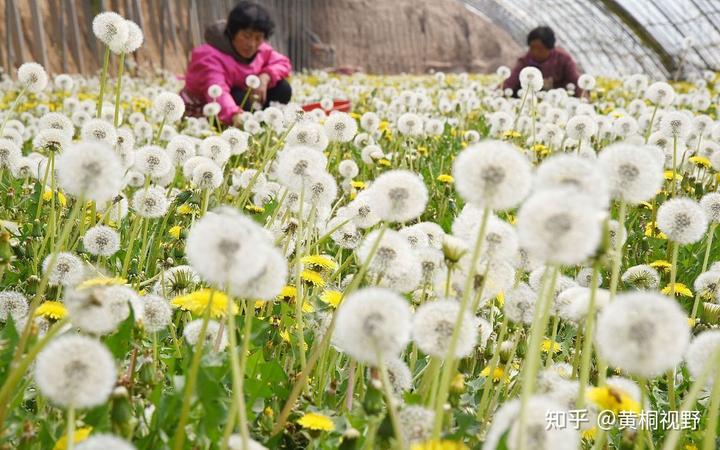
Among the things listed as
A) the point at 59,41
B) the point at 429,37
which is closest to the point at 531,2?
the point at 429,37

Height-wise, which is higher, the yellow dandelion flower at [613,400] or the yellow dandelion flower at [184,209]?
the yellow dandelion flower at [184,209]

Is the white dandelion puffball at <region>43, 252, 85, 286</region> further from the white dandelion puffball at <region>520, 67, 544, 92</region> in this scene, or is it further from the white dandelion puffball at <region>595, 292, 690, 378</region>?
the white dandelion puffball at <region>520, 67, 544, 92</region>

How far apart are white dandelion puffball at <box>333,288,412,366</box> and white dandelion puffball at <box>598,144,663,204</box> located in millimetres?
349

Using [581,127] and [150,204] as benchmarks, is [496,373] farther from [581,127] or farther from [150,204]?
[581,127]

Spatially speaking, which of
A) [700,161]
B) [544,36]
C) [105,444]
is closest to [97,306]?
[105,444]

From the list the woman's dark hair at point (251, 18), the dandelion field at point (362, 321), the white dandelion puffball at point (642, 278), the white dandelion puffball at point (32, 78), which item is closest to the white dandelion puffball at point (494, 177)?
the dandelion field at point (362, 321)

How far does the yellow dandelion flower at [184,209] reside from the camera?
257 cm

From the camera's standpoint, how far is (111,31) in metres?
2.02

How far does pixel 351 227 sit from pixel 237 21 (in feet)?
15.0

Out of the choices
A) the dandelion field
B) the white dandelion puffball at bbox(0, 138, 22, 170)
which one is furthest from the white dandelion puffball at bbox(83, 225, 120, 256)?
the white dandelion puffball at bbox(0, 138, 22, 170)

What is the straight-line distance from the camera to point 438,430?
845 mm

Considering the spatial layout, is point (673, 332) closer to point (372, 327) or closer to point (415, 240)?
point (372, 327)

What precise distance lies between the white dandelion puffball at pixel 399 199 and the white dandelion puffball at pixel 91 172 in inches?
14.7

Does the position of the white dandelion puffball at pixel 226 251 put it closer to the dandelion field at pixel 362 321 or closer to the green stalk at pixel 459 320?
the dandelion field at pixel 362 321
